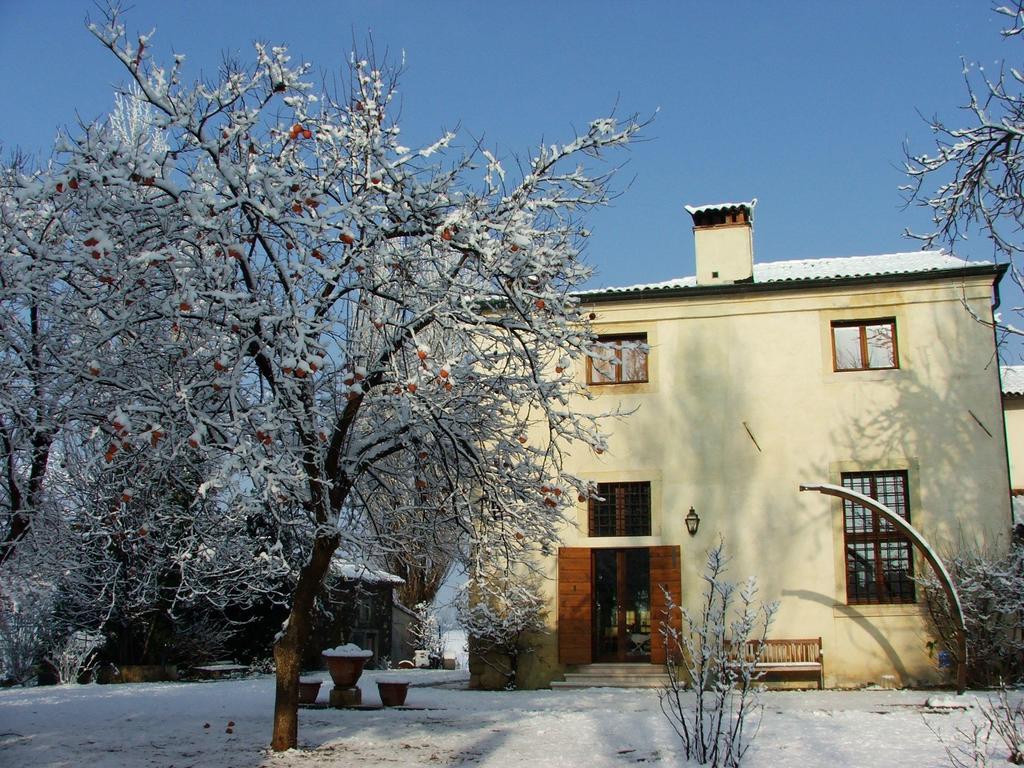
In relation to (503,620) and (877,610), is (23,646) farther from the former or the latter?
(877,610)

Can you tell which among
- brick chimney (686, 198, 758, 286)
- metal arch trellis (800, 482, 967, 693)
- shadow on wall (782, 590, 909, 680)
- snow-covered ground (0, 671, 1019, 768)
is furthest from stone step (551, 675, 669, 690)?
brick chimney (686, 198, 758, 286)

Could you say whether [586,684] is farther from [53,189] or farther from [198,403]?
[53,189]

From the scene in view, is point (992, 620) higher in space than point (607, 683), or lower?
higher

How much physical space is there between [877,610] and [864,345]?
4173mm

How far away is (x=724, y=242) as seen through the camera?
54.9 feet

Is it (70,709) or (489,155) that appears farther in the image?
(70,709)

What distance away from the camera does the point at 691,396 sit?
52.3 ft

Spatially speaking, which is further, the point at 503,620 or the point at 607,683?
the point at 503,620

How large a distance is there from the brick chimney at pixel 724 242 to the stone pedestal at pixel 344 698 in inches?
352

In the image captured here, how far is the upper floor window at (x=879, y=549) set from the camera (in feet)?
48.2

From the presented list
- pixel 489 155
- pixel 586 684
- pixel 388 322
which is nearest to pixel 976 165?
pixel 489 155

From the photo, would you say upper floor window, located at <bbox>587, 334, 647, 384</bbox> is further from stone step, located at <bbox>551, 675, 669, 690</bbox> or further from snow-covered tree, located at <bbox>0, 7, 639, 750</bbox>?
snow-covered tree, located at <bbox>0, 7, 639, 750</bbox>

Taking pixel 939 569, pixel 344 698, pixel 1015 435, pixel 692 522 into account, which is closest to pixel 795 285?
pixel 692 522

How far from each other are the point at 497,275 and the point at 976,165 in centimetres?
453
